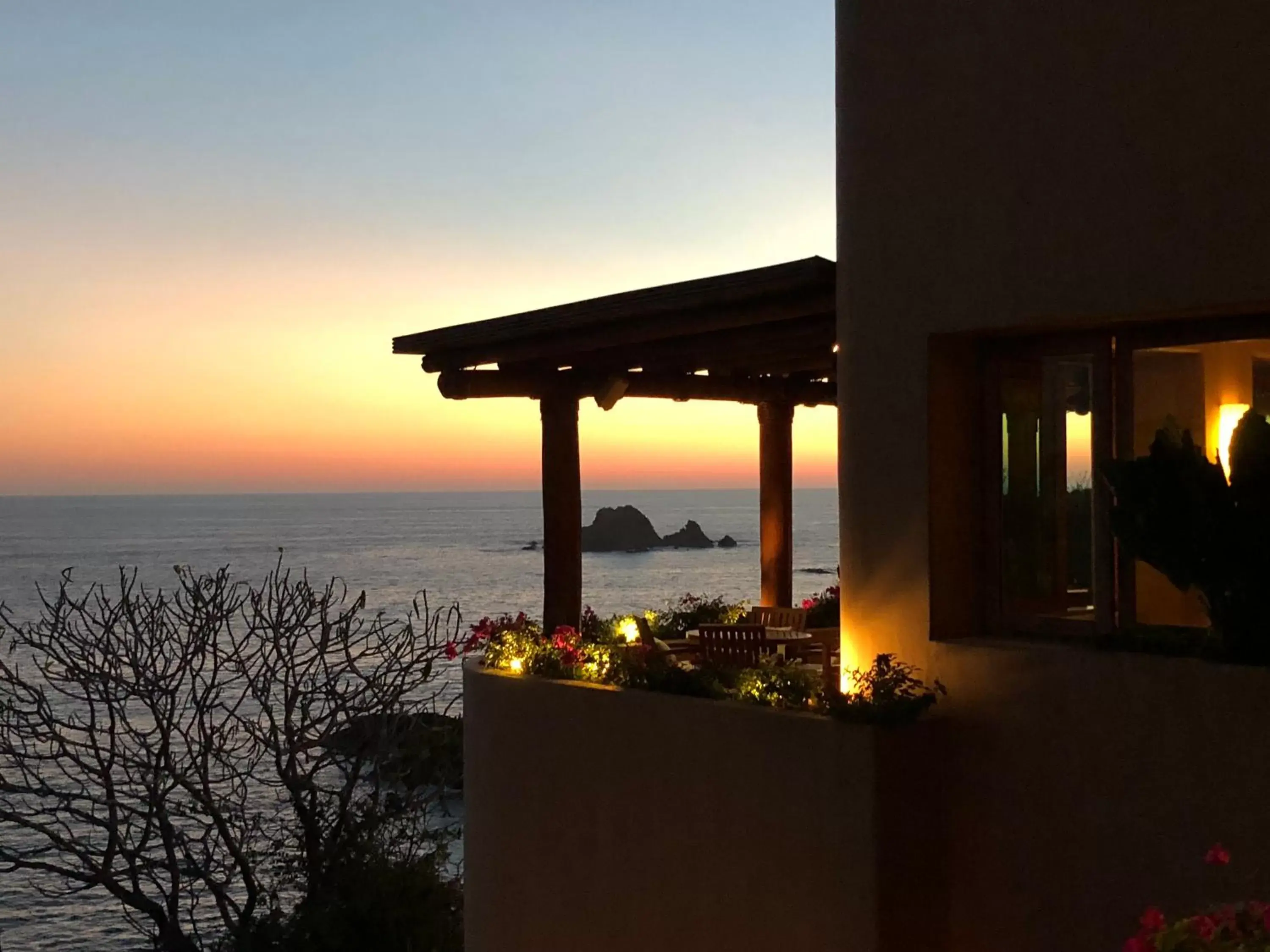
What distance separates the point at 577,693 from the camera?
933cm

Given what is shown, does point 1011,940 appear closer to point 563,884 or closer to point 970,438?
point 970,438

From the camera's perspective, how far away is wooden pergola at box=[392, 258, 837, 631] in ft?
30.0

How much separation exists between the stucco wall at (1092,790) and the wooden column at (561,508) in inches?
170

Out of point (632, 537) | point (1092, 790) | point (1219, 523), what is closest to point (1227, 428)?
point (1219, 523)

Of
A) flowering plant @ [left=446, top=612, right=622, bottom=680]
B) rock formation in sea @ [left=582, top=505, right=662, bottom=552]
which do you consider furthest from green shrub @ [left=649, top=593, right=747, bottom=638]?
rock formation in sea @ [left=582, top=505, right=662, bottom=552]

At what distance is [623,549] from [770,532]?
446 ft

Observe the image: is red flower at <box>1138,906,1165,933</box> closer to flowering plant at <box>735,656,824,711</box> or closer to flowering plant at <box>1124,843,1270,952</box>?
flowering plant at <box>1124,843,1270,952</box>

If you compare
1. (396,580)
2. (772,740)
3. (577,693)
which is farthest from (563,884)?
(396,580)

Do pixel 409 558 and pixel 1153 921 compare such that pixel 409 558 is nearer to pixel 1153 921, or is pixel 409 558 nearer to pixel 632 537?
pixel 632 537

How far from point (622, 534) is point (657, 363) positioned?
140206mm

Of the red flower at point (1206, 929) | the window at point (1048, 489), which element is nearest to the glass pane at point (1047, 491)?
the window at point (1048, 489)

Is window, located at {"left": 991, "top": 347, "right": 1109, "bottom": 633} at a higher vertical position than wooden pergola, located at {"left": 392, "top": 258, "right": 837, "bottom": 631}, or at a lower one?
lower

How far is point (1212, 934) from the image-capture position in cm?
391

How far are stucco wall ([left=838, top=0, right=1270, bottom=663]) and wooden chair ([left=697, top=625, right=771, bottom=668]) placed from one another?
1.72 m
